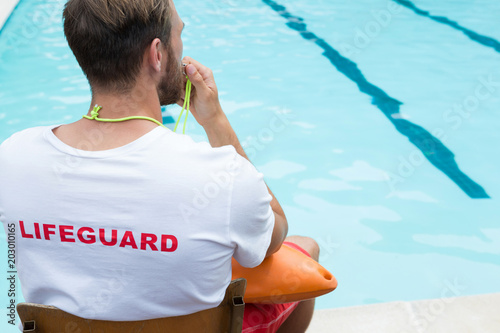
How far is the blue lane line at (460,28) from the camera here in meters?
6.19

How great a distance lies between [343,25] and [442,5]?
1861 mm

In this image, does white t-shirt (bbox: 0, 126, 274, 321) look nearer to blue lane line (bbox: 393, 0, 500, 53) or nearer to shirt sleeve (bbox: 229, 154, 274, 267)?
shirt sleeve (bbox: 229, 154, 274, 267)

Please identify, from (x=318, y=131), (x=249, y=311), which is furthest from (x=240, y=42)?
(x=249, y=311)

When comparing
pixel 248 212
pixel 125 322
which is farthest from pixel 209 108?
pixel 125 322

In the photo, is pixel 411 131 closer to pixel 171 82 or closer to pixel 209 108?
pixel 209 108

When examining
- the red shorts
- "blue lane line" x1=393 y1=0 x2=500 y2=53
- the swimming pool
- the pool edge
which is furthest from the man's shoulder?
"blue lane line" x1=393 y1=0 x2=500 y2=53

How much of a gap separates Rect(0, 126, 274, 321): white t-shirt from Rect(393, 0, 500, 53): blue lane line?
575 cm

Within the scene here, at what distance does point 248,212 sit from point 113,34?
1.63 ft

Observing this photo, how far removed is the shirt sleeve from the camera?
1.15 metres

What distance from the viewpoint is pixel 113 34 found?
1211mm

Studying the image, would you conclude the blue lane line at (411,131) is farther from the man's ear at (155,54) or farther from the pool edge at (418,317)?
the man's ear at (155,54)

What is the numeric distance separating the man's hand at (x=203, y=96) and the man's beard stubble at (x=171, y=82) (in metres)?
0.11

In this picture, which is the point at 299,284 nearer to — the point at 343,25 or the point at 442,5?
the point at 343,25

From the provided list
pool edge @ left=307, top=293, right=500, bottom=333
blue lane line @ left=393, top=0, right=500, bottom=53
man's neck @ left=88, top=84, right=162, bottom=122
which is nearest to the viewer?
man's neck @ left=88, top=84, right=162, bottom=122
